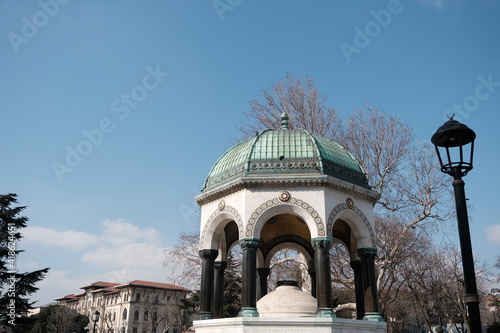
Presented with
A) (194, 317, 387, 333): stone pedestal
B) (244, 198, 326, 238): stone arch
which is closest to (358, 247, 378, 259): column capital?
(244, 198, 326, 238): stone arch

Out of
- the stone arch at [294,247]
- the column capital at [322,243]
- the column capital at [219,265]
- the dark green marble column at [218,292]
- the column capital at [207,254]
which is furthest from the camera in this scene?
the stone arch at [294,247]

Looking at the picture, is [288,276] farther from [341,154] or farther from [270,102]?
[341,154]

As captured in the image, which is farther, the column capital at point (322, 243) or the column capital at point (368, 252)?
the column capital at point (368, 252)

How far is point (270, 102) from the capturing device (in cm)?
2461

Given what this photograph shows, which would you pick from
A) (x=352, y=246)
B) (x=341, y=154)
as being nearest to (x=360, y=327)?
(x=352, y=246)

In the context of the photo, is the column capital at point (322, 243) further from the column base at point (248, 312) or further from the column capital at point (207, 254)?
the column capital at point (207, 254)

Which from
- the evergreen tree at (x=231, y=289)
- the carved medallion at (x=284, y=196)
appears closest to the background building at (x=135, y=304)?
the evergreen tree at (x=231, y=289)

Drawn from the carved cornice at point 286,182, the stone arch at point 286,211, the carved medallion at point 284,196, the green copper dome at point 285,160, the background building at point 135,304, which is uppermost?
the green copper dome at point 285,160

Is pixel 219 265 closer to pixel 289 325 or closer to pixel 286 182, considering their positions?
pixel 286 182

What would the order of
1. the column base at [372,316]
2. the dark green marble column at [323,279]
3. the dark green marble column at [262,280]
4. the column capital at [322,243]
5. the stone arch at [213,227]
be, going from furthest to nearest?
1. the dark green marble column at [262,280]
2. the stone arch at [213,227]
3. the column base at [372,316]
4. the column capital at [322,243]
5. the dark green marble column at [323,279]

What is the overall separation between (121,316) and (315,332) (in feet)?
243

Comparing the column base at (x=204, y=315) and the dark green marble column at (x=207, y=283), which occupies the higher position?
the dark green marble column at (x=207, y=283)

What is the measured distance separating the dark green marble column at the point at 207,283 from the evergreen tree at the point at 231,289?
2078 centimetres

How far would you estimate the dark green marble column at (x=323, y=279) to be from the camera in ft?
29.3
